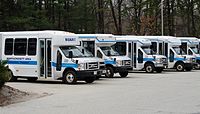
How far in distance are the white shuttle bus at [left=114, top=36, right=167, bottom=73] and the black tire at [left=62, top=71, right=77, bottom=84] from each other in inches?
389

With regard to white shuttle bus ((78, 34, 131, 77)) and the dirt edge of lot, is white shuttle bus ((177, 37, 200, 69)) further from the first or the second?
Result: the dirt edge of lot

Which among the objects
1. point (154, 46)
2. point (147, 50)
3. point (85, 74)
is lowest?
point (85, 74)

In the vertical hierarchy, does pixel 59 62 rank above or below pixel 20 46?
below

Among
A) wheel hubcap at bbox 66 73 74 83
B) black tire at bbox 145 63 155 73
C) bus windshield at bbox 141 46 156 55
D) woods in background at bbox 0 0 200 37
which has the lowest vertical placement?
wheel hubcap at bbox 66 73 74 83

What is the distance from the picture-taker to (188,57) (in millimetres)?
35781

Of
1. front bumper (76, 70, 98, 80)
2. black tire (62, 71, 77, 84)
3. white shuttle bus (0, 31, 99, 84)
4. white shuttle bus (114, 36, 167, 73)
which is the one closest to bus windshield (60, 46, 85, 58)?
white shuttle bus (0, 31, 99, 84)

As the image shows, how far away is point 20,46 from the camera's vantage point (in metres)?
24.4

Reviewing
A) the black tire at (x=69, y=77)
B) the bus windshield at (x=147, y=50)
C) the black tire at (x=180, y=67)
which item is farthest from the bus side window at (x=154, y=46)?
the black tire at (x=69, y=77)

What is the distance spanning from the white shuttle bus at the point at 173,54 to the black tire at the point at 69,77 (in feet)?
45.8

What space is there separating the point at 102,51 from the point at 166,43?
9.68 meters

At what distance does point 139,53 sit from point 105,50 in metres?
5.29

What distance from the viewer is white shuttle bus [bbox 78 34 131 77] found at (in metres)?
27.2

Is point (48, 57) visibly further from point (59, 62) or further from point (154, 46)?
point (154, 46)

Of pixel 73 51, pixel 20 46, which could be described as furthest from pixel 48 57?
pixel 20 46
